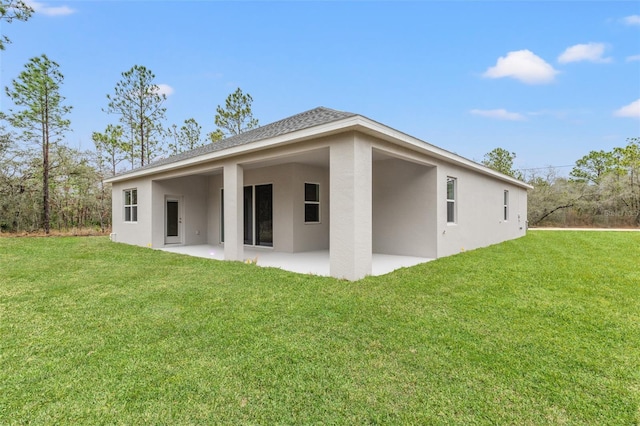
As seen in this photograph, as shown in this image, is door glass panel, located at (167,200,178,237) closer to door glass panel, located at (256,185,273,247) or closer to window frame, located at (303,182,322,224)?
door glass panel, located at (256,185,273,247)

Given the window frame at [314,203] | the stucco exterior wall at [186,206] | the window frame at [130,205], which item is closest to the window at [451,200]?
the window frame at [314,203]

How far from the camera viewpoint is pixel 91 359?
2.77 metres

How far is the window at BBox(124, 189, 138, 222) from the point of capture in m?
12.2

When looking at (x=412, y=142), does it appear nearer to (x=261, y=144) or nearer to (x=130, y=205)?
(x=261, y=144)

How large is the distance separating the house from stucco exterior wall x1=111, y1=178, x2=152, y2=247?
1.6 inches

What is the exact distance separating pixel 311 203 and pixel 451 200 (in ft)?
14.1

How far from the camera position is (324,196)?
10.5 metres

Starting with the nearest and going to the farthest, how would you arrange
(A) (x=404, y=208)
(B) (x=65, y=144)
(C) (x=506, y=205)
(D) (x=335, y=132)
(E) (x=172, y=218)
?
(D) (x=335, y=132), (A) (x=404, y=208), (E) (x=172, y=218), (C) (x=506, y=205), (B) (x=65, y=144)

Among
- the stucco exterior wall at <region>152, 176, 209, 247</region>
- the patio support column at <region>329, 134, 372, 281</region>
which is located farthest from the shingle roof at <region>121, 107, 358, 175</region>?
the stucco exterior wall at <region>152, 176, 209, 247</region>

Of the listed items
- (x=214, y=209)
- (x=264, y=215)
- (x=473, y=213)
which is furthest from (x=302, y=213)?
(x=473, y=213)

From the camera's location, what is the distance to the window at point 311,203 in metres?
10.0

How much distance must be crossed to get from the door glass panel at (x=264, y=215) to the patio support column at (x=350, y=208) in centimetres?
480

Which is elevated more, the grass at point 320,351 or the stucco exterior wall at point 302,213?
the stucco exterior wall at point 302,213

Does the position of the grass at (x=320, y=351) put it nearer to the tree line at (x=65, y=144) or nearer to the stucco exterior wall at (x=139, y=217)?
the stucco exterior wall at (x=139, y=217)
